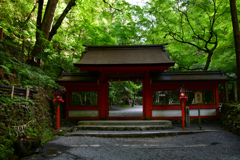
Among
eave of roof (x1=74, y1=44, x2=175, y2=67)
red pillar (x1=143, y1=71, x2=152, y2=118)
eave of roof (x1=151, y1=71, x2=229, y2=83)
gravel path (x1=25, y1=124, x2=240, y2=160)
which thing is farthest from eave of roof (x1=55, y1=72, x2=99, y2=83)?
gravel path (x1=25, y1=124, x2=240, y2=160)

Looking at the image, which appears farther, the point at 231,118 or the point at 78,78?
the point at 78,78

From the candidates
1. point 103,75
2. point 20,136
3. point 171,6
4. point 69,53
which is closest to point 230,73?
point 171,6

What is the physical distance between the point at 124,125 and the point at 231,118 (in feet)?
16.0

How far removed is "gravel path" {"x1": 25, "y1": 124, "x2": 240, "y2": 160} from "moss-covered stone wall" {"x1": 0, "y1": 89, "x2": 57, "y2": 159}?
1.84 ft

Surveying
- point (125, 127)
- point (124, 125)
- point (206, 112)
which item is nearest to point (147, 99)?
point (124, 125)

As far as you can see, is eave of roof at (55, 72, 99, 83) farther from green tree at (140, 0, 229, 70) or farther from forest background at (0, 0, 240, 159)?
green tree at (140, 0, 229, 70)

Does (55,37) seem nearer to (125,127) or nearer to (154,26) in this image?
(154,26)

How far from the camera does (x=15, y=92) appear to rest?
4871 millimetres

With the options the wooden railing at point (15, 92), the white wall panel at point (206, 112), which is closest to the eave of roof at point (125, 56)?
the wooden railing at point (15, 92)

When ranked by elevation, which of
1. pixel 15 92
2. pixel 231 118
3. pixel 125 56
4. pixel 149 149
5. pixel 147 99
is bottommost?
pixel 149 149

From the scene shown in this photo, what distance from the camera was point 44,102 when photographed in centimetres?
679

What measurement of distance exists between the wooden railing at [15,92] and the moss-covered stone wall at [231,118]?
25.9ft

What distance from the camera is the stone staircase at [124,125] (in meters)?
7.39

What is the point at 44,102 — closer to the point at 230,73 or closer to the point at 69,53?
the point at 69,53
